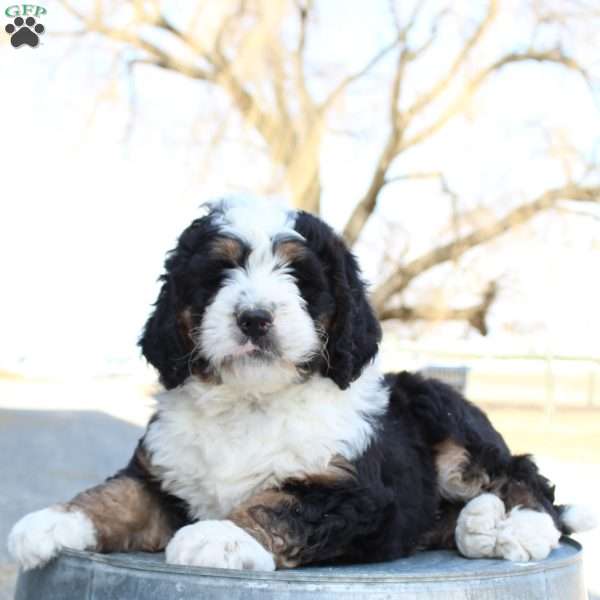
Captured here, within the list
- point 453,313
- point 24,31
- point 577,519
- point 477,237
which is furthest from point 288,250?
point 477,237

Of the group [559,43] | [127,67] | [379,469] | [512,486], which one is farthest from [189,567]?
[559,43]

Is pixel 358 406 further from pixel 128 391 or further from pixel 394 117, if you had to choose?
pixel 394 117

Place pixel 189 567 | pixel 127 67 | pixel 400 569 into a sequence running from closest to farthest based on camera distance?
pixel 189 567 → pixel 400 569 → pixel 127 67

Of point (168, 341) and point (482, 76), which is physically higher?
point (482, 76)

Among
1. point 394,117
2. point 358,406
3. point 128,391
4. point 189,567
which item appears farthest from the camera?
point 394,117

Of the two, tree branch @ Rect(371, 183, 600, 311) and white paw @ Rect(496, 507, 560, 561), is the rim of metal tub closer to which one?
white paw @ Rect(496, 507, 560, 561)

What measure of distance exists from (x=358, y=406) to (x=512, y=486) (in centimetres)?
75

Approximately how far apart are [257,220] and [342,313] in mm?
457

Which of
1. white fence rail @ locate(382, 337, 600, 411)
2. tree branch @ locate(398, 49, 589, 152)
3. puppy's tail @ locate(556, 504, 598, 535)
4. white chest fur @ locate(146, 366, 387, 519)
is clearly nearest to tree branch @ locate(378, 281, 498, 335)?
white fence rail @ locate(382, 337, 600, 411)

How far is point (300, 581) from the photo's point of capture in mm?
2730

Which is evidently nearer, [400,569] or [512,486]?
[400,569]

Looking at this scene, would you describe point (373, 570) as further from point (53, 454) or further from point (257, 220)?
point (53, 454)

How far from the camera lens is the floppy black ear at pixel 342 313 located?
3.48 metres

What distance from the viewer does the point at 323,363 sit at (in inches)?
137
